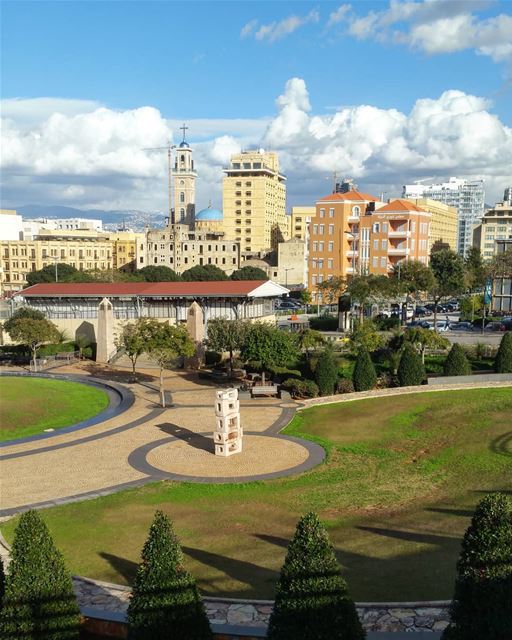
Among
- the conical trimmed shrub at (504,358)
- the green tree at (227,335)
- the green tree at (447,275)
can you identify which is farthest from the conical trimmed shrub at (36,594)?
the green tree at (447,275)

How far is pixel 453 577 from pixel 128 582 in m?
8.08

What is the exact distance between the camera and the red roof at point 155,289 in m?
55.7

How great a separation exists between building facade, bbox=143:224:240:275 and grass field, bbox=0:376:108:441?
97.7 meters

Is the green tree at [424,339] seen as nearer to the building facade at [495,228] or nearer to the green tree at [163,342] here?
the green tree at [163,342]

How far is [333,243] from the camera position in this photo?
92.6 metres

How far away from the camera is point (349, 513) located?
1952 cm

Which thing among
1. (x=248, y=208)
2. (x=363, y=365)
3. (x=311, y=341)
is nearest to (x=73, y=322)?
(x=311, y=341)

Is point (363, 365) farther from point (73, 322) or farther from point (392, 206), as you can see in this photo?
point (392, 206)

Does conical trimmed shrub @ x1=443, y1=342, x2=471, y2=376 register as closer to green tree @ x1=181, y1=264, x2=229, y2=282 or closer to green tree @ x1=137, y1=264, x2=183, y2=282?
green tree @ x1=137, y1=264, x2=183, y2=282

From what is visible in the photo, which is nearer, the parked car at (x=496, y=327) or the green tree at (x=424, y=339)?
the green tree at (x=424, y=339)

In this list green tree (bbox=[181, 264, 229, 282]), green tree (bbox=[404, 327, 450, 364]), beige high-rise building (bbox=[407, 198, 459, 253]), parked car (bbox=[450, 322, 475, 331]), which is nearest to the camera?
green tree (bbox=[404, 327, 450, 364])

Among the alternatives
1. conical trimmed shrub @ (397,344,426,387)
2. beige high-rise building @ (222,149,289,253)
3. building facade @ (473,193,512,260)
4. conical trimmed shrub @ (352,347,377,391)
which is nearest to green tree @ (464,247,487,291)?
conical trimmed shrub @ (397,344,426,387)

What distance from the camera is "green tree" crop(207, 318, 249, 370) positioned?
137 ft

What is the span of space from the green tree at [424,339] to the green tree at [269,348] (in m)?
8.93
